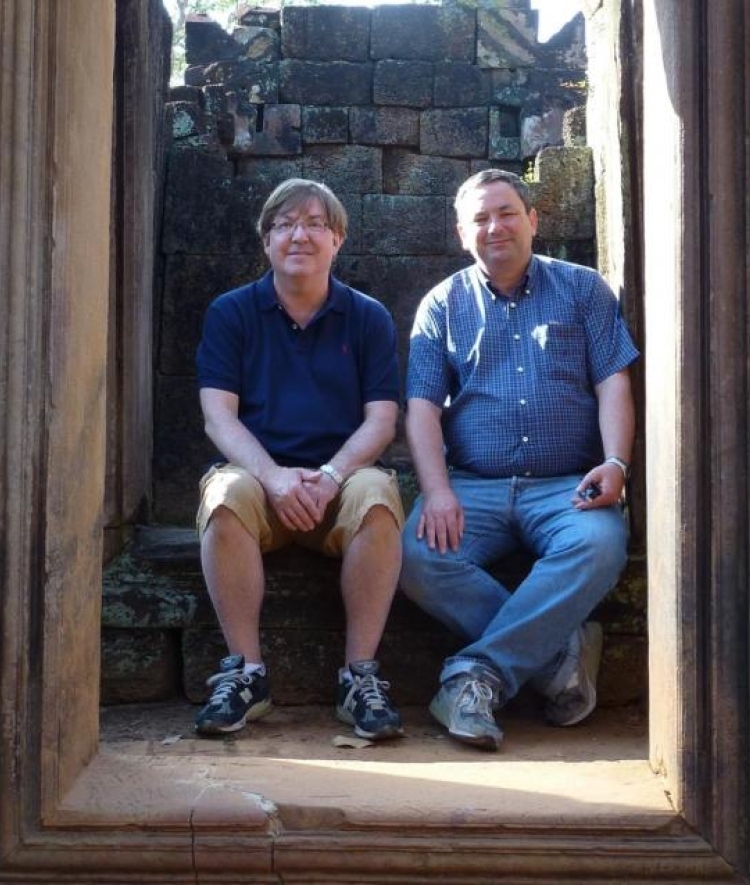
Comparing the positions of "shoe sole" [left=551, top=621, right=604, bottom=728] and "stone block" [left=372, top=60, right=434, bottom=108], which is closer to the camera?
"shoe sole" [left=551, top=621, right=604, bottom=728]

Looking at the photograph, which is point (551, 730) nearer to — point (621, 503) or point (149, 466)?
point (621, 503)

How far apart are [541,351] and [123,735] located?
5.86 ft

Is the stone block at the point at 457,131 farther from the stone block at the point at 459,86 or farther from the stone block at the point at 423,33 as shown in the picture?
the stone block at the point at 423,33

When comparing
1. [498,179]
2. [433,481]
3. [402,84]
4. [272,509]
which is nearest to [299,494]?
[272,509]

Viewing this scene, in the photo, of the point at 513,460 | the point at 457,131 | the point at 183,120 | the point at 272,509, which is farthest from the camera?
the point at 457,131

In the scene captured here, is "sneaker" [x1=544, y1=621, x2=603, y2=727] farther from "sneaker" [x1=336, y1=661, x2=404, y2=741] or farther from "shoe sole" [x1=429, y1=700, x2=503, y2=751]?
"sneaker" [x1=336, y1=661, x2=404, y2=741]

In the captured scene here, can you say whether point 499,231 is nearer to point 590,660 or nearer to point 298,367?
point 298,367

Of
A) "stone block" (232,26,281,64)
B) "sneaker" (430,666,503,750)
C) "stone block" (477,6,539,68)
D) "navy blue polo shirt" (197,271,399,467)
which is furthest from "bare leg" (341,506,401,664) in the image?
"stone block" (477,6,539,68)

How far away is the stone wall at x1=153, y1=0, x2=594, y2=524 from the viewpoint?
5.33 meters

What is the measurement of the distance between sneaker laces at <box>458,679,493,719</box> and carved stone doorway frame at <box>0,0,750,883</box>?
90 cm

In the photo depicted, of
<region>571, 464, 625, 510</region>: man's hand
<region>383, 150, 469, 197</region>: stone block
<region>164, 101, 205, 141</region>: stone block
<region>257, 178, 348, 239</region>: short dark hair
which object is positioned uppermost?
<region>164, 101, 205, 141</region>: stone block

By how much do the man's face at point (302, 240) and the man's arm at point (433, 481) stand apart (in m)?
0.56

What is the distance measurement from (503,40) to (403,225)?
13.3ft

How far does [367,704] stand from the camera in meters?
3.66
